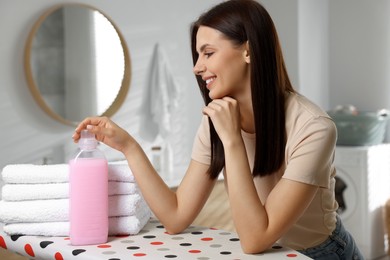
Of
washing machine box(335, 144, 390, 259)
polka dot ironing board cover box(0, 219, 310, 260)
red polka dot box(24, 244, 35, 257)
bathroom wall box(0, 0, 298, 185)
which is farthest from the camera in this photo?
washing machine box(335, 144, 390, 259)

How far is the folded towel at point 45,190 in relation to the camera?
1.50 metres

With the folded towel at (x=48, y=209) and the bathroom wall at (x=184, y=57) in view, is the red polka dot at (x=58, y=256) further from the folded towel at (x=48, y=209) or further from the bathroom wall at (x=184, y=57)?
the bathroom wall at (x=184, y=57)

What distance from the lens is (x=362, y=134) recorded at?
14.0ft

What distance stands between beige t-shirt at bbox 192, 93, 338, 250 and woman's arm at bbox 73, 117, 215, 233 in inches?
3.6

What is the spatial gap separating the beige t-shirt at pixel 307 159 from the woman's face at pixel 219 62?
0.47 ft

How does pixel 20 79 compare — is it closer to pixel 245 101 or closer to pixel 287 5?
pixel 245 101

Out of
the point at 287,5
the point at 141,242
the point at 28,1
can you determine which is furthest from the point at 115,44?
the point at 141,242

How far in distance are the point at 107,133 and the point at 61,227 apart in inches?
10.0

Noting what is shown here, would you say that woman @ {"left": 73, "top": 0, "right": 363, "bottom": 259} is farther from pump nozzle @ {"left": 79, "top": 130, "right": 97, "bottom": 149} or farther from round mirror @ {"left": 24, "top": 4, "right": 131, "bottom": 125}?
round mirror @ {"left": 24, "top": 4, "right": 131, "bottom": 125}

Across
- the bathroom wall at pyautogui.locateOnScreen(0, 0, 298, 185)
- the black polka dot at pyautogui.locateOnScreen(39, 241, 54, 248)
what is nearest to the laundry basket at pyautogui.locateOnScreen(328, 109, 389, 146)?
the bathroom wall at pyautogui.locateOnScreen(0, 0, 298, 185)

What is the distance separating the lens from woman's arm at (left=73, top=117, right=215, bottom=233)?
159 centimetres

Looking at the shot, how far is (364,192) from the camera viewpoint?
422 cm

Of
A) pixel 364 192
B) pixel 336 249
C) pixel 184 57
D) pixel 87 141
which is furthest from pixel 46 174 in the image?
pixel 364 192

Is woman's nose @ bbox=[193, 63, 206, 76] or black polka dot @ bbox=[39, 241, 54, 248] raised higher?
woman's nose @ bbox=[193, 63, 206, 76]
